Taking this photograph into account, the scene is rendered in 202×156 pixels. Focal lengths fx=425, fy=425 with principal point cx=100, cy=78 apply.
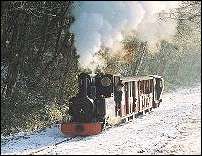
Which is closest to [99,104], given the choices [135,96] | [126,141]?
[126,141]

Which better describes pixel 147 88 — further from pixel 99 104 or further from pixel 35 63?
pixel 99 104

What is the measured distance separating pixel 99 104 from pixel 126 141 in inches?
99.2

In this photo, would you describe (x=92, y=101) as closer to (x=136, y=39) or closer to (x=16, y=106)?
(x=16, y=106)

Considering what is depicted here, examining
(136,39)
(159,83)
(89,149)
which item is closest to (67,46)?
(159,83)

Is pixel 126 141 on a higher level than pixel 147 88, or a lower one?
lower

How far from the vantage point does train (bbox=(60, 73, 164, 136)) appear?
15555mm

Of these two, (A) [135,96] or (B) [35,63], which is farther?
(A) [135,96]

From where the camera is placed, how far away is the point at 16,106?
17.2 m

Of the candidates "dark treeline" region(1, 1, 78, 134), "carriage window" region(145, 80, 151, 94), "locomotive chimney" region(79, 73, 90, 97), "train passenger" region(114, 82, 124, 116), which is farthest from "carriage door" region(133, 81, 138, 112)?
"locomotive chimney" region(79, 73, 90, 97)

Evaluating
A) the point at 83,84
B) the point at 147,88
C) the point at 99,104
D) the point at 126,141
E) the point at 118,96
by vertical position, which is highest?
the point at 83,84

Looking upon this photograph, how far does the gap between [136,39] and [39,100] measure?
1606 centimetres

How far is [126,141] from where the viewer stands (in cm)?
1390

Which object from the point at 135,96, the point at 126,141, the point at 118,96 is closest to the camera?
the point at 126,141

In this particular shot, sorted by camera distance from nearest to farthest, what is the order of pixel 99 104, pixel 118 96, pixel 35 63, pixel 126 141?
1. pixel 126 141
2. pixel 99 104
3. pixel 118 96
4. pixel 35 63
